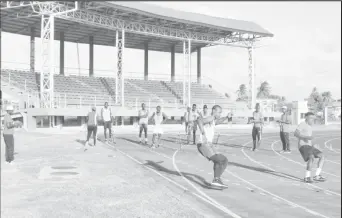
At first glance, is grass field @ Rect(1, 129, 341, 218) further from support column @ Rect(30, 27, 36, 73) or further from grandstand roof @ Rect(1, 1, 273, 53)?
support column @ Rect(30, 27, 36, 73)

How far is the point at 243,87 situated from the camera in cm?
9281

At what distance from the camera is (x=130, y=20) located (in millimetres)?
36000

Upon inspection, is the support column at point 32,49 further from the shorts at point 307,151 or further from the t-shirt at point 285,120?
the shorts at point 307,151

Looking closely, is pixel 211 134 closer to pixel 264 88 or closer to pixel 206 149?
pixel 206 149

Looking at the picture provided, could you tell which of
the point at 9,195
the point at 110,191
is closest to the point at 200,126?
the point at 110,191

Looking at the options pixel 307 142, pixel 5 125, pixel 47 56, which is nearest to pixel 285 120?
pixel 307 142

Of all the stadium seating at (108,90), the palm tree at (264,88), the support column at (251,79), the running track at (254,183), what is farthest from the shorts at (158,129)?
the palm tree at (264,88)

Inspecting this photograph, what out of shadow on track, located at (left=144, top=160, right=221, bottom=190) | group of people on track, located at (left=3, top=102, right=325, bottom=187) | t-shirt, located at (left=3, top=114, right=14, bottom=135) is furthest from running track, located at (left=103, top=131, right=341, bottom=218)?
t-shirt, located at (left=3, top=114, right=14, bottom=135)

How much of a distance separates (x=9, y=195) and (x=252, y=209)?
175 inches

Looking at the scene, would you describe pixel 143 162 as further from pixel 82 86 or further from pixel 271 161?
pixel 82 86

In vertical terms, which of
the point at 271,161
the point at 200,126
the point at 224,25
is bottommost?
the point at 271,161

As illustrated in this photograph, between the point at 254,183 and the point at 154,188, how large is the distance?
2.66 metres

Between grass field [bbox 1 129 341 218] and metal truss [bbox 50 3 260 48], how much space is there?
19.4 metres

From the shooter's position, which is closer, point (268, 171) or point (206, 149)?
point (206, 149)
